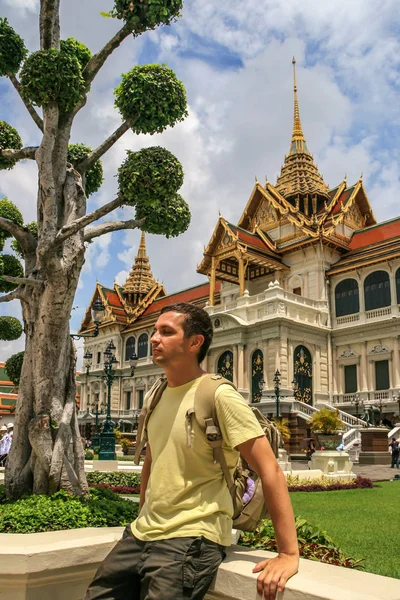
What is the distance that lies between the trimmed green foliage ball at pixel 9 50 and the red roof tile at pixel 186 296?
37548 mm

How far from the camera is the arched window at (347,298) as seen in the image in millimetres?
32531

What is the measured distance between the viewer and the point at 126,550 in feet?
7.92

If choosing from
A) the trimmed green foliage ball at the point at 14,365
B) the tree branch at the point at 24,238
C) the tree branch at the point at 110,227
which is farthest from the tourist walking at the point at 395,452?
the tree branch at the point at 24,238

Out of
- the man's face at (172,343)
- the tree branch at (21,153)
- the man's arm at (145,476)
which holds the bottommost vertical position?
the man's arm at (145,476)

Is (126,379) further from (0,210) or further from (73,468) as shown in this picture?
(73,468)

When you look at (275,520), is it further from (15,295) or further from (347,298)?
(347,298)

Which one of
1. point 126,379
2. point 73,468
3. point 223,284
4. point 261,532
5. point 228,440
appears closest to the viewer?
point 228,440

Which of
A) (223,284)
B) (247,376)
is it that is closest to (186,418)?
(247,376)

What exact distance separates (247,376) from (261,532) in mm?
28786

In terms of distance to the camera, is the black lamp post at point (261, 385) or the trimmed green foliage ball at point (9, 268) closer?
the trimmed green foliage ball at point (9, 268)

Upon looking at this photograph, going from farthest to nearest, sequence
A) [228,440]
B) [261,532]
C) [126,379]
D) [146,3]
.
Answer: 1. [126,379]
2. [146,3]
3. [261,532]
4. [228,440]

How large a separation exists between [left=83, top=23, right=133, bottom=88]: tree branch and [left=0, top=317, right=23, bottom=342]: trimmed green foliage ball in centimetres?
872

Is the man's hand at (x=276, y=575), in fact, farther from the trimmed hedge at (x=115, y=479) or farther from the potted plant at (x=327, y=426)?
the potted plant at (x=327, y=426)

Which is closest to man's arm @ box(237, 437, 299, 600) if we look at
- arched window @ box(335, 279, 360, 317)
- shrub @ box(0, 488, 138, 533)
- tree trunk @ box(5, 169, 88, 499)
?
shrub @ box(0, 488, 138, 533)
